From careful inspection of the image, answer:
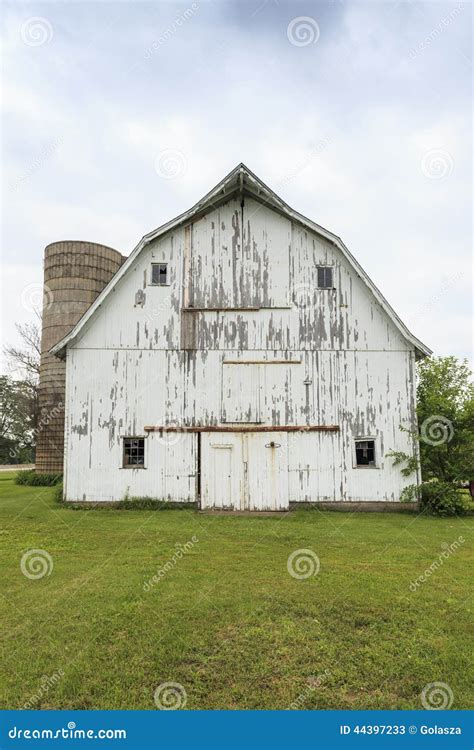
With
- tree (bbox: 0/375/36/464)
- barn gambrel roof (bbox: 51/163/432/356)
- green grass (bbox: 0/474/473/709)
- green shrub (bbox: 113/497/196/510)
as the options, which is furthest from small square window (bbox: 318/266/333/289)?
tree (bbox: 0/375/36/464)

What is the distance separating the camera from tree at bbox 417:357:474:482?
15.1 metres

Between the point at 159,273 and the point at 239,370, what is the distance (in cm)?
393

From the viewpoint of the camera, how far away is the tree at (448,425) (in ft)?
49.6

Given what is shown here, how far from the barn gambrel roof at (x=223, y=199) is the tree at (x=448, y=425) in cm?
123

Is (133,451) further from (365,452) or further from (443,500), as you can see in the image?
(443,500)

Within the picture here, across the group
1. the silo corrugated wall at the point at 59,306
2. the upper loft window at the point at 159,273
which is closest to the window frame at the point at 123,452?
the upper loft window at the point at 159,273

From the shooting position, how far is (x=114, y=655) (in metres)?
4.89

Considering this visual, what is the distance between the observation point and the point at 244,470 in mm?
15078

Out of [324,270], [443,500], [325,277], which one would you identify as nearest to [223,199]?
[324,270]

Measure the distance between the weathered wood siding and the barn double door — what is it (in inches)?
12.6

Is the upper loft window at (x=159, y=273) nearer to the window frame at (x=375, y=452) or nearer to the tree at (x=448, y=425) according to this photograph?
the window frame at (x=375, y=452)

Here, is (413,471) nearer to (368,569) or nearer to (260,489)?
(260,489)

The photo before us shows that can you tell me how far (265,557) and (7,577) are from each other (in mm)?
4234

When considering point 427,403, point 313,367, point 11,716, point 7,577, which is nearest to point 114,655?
point 11,716
